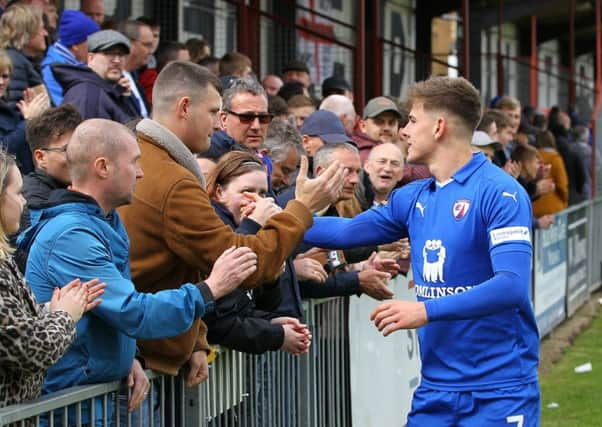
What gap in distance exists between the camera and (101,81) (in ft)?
25.3

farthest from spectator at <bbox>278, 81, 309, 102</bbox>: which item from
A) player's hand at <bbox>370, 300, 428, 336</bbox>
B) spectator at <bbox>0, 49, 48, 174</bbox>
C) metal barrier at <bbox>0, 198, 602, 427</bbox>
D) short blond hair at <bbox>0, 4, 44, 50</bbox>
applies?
player's hand at <bbox>370, 300, 428, 336</bbox>

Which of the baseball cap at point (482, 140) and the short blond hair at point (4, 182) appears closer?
the short blond hair at point (4, 182)

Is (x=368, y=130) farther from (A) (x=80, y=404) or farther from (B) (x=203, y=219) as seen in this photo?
(A) (x=80, y=404)

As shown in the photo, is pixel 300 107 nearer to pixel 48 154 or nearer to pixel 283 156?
pixel 283 156

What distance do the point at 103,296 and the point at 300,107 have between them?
5.43m

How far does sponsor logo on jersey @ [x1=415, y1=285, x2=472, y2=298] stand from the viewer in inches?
201

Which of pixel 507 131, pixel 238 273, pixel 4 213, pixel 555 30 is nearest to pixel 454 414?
pixel 238 273

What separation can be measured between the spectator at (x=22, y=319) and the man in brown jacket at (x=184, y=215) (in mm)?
723

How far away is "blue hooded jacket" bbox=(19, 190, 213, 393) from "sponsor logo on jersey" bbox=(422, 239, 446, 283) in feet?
3.46

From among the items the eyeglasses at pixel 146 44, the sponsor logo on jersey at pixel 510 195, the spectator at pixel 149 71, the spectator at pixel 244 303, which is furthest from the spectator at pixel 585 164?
the sponsor logo on jersey at pixel 510 195

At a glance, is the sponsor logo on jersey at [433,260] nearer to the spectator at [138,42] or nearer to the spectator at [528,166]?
the spectator at [138,42]

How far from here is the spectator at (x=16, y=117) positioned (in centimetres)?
693

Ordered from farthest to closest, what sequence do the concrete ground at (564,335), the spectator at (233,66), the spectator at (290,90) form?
the concrete ground at (564,335) < the spectator at (290,90) < the spectator at (233,66)

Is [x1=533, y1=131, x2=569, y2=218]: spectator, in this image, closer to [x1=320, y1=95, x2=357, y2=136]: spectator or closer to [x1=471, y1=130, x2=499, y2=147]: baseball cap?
[x1=471, y1=130, x2=499, y2=147]: baseball cap
